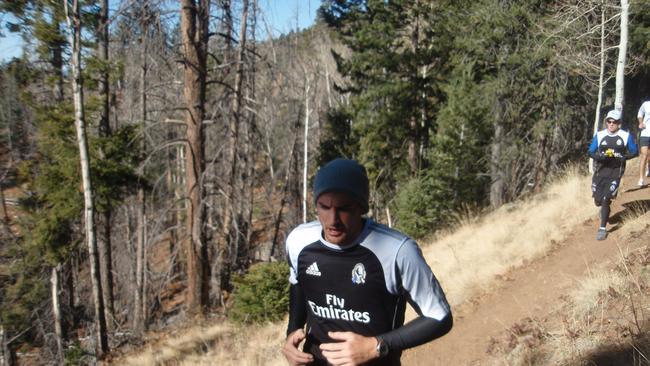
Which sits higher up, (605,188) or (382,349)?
(605,188)

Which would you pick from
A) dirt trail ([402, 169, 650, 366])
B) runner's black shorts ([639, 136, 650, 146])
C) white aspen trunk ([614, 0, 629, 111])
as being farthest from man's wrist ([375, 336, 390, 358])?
white aspen trunk ([614, 0, 629, 111])

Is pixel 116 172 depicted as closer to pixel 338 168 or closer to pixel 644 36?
pixel 338 168

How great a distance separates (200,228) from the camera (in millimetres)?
8469

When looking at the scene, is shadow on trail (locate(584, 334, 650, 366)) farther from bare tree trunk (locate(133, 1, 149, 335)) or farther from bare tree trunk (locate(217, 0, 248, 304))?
bare tree trunk (locate(217, 0, 248, 304))

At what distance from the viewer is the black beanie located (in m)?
1.83

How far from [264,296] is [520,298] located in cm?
473

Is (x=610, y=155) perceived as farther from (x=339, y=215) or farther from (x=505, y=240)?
(x=339, y=215)

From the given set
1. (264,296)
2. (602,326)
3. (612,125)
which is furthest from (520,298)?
(264,296)

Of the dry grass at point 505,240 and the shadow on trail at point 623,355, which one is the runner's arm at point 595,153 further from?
the shadow on trail at point 623,355

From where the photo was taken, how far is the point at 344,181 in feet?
6.01

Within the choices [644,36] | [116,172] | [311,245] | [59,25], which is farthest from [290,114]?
[311,245]

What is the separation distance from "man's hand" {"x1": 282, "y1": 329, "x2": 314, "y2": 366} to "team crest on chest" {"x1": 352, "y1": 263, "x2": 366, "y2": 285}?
0.42 meters

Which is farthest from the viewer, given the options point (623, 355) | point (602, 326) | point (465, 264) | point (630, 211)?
point (465, 264)

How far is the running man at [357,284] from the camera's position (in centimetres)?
179
